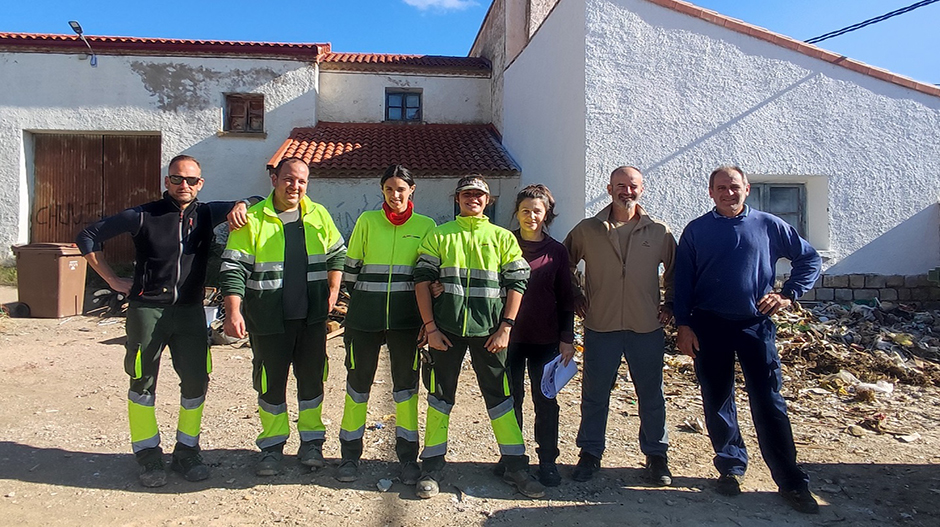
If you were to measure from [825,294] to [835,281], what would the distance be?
10.0 inches

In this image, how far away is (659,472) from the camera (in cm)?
323

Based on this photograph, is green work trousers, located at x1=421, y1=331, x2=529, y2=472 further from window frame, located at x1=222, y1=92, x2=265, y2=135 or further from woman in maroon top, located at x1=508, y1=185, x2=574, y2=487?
window frame, located at x1=222, y1=92, x2=265, y2=135

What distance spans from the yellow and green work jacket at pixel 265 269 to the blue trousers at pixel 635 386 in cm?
170

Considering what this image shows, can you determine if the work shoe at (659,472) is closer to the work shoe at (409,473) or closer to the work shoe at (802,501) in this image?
the work shoe at (802,501)

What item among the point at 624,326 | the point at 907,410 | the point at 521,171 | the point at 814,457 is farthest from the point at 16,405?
the point at 521,171

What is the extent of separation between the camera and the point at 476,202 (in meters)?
3.07

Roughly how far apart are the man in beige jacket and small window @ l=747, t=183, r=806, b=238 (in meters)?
6.29

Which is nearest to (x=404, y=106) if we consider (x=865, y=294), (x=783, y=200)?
(x=783, y=200)

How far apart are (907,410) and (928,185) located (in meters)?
5.49

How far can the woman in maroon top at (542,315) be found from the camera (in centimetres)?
315

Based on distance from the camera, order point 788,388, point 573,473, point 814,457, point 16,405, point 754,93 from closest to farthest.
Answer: point 573,473, point 814,457, point 16,405, point 788,388, point 754,93

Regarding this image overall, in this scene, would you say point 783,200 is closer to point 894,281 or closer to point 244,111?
point 894,281

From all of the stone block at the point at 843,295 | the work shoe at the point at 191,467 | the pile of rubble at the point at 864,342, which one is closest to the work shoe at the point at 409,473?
the work shoe at the point at 191,467

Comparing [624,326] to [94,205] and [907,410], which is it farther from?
[94,205]
